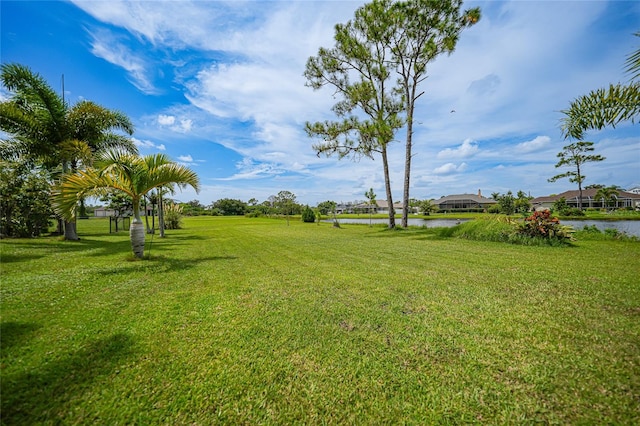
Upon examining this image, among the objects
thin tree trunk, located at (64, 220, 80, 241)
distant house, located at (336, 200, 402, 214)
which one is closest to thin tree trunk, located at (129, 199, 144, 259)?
thin tree trunk, located at (64, 220, 80, 241)

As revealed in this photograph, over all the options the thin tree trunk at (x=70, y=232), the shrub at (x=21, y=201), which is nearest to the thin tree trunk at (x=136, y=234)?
the thin tree trunk at (x=70, y=232)

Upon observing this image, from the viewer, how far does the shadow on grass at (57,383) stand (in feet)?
5.59

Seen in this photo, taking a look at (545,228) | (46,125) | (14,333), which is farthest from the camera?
(46,125)

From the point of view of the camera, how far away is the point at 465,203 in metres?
72.7

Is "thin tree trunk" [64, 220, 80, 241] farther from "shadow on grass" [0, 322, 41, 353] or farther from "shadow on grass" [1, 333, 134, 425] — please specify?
"shadow on grass" [1, 333, 134, 425]

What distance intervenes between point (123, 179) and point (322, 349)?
23.0 feet

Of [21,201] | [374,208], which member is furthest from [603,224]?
[374,208]

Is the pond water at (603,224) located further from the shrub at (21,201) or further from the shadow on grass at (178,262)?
the shrub at (21,201)

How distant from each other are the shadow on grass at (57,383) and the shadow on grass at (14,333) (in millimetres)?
680

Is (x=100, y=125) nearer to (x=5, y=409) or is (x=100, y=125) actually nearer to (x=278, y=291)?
(x=278, y=291)

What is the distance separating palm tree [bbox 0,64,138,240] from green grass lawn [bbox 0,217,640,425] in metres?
8.66

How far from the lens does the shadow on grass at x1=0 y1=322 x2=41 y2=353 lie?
2480 mm

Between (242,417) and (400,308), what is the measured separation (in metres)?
2.45

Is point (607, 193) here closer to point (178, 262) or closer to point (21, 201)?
Result: point (178, 262)
